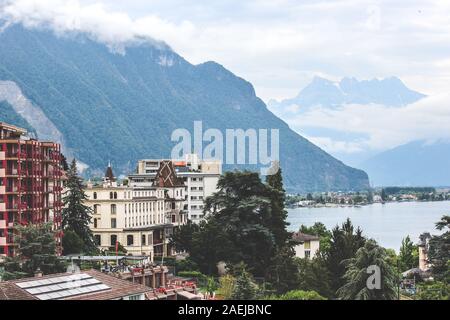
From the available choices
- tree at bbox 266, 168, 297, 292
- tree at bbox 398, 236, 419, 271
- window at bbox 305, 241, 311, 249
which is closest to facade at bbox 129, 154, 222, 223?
window at bbox 305, 241, 311, 249

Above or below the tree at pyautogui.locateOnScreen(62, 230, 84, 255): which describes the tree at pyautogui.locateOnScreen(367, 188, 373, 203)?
below

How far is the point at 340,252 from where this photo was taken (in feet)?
92.3

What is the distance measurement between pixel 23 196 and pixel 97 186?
13.2 meters

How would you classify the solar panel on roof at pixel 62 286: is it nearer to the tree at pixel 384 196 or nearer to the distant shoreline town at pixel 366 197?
the distant shoreline town at pixel 366 197

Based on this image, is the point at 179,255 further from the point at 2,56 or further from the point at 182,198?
the point at 2,56

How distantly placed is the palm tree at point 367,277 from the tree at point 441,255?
6.13m

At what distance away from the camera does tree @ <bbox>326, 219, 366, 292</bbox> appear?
90.5ft

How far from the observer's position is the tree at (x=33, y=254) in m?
26.4

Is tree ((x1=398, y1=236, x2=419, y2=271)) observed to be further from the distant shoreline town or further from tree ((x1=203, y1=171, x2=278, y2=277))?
the distant shoreline town

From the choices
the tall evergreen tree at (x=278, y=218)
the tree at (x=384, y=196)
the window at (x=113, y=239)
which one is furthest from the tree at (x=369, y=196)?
the tall evergreen tree at (x=278, y=218)

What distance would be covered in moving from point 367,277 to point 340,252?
6.49 m

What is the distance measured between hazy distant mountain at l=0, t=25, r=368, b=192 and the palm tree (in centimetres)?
10168

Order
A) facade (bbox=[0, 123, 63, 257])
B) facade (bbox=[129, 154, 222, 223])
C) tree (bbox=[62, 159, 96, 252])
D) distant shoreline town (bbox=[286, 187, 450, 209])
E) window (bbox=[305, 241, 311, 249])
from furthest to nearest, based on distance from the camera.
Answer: distant shoreline town (bbox=[286, 187, 450, 209]), facade (bbox=[129, 154, 222, 223]), window (bbox=[305, 241, 311, 249]), tree (bbox=[62, 159, 96, 252]), facade (bbox=[0, 123, 63, 257])

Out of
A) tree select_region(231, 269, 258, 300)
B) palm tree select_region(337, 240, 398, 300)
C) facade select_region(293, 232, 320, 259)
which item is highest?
palm tree select_region(337, 240, 398, 300)
